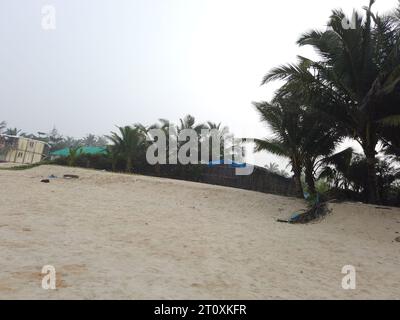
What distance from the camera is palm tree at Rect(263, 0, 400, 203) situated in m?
9.70

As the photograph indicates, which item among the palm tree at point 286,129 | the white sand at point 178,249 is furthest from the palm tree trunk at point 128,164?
the white sand at point 178,249

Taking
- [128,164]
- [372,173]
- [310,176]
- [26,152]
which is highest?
[26,152]

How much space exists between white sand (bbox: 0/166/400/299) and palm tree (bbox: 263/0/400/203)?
2.57m

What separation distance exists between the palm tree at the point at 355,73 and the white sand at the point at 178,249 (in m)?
2.57

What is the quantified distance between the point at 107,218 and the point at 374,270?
4.46 meters

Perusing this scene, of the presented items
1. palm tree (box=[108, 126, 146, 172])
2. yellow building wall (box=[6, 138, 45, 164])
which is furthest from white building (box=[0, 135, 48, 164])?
palm tree (box=[108, 126, 146, 172])

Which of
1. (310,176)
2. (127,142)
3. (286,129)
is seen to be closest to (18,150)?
(127,142)

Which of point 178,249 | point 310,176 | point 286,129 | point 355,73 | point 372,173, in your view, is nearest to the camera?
point 178,249

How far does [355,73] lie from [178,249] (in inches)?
312

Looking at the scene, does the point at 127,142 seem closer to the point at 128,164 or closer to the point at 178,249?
the point at 128,164

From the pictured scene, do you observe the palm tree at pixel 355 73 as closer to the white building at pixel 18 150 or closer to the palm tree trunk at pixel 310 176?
the palm tree trunk at pixel 310 176

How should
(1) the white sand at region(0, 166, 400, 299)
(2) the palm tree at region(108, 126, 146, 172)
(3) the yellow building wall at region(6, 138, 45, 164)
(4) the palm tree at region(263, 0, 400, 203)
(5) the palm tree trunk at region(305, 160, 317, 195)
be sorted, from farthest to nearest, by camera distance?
(3) the yellow building wall at region(6, 138, 45, 164) → (2) the palm tree at region(108, 126, 146, 172) → (5) the palm tree trunk at region(305, 160, 317, 195) → (4) the palm tree at region(263, 0, 400, 203) → (1) the white sand at region(0, 166, 400, 299)

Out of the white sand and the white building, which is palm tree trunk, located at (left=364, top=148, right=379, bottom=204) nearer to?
the white sand

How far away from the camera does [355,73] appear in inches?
390
